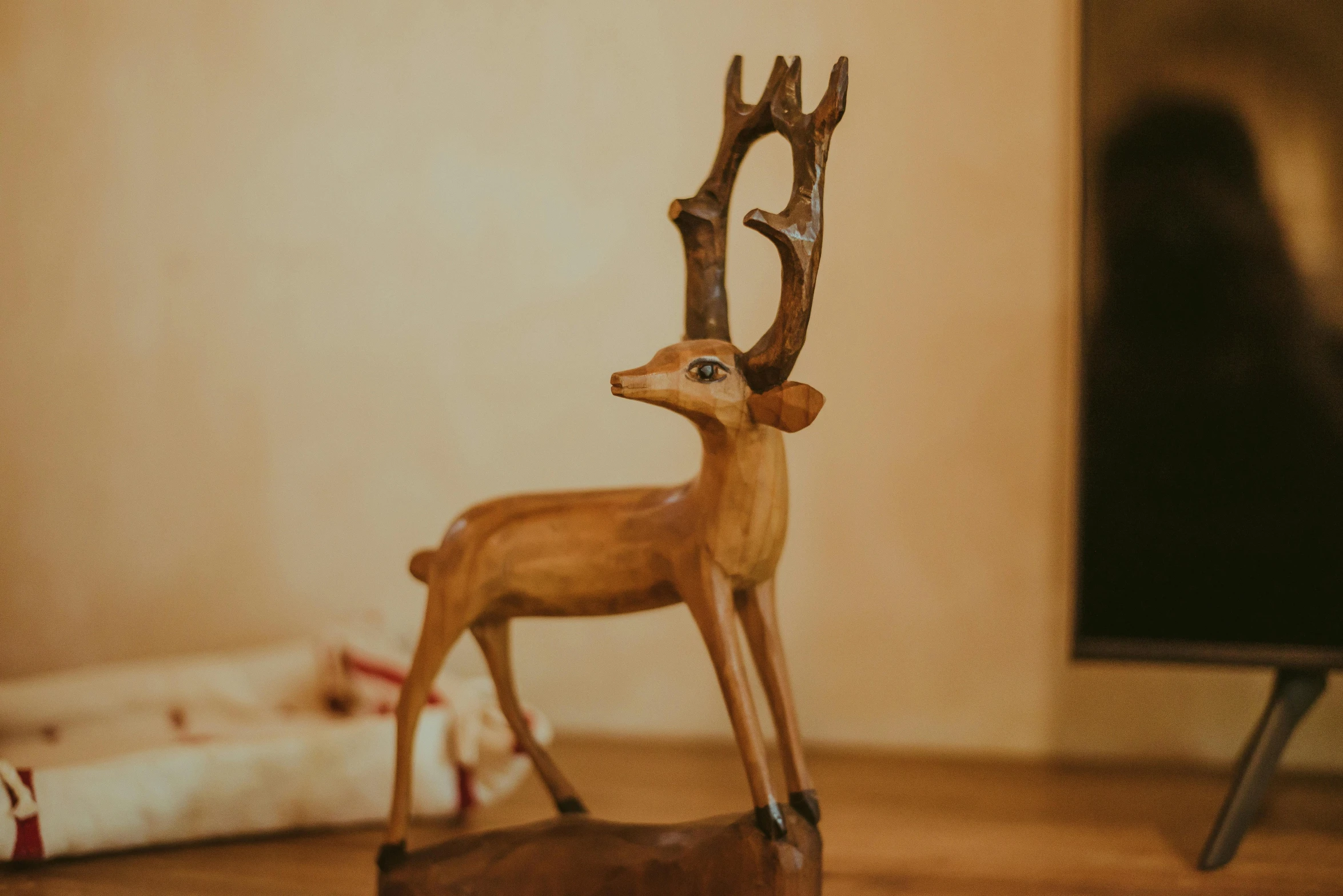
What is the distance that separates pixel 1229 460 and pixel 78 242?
55.6 inches

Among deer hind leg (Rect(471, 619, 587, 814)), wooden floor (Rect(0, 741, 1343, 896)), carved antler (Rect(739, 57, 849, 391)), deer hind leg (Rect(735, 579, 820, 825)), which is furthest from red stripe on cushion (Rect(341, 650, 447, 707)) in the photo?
carved antler (Rect(739, 57, 849, 391))

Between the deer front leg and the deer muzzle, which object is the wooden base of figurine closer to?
the deer front leg

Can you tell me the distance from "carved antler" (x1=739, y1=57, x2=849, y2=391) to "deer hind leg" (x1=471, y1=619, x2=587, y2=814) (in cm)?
28

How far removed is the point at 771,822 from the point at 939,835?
307 mm

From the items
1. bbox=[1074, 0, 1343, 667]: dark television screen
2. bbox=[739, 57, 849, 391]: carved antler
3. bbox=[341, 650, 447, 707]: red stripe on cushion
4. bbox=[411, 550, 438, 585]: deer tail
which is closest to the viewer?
bbox=[739, 57, 849, 391]: carved antler

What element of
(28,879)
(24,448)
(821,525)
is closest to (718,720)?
(821,525)

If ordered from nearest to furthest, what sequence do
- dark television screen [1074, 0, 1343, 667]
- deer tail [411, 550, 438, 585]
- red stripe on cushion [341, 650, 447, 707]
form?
deer tail [411, 550, 438, 585] < dark television screen [1074, 0, 1343, 667] < red stripe on cushion [341, 650, 447, 707]

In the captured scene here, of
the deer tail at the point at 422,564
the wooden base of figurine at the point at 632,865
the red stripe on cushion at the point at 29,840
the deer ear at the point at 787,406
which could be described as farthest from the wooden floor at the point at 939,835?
the deer ear at the point at 787,406

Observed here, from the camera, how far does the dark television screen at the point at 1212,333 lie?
0.87 m

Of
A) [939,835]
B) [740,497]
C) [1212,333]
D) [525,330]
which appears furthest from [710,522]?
[525,330]

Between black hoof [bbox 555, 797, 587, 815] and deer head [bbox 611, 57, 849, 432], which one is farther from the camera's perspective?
black hoof [bbox 555, 797, 587, 815]

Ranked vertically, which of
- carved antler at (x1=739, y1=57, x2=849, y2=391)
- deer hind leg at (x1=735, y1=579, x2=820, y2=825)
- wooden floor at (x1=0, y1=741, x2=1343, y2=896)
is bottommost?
wooden floor at (x1=0, y1=741, x2=1343, y2=896)

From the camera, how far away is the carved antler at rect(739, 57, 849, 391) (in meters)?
0.60

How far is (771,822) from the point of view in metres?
0.62
